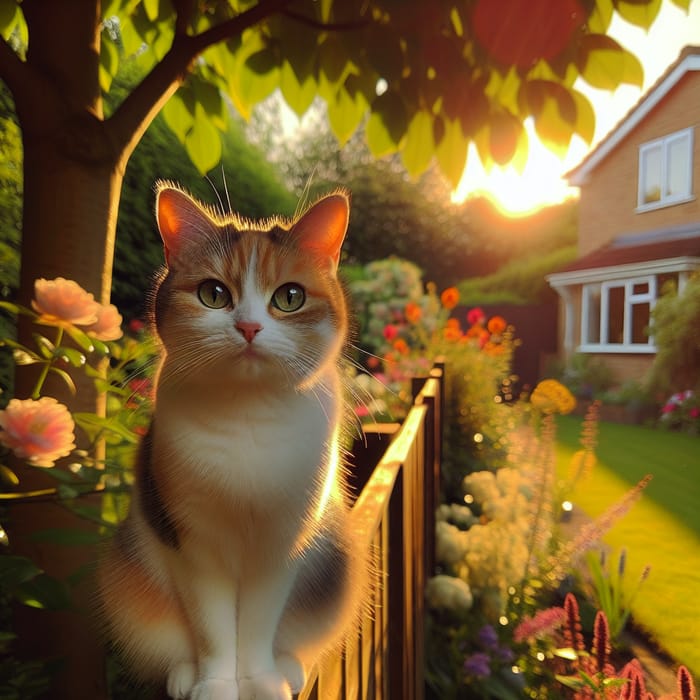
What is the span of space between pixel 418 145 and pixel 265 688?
0.99 metres

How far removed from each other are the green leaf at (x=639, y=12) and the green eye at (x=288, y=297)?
0.89 m

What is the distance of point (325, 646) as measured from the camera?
500 millimetres

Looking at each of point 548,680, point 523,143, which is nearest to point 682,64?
point 523,143

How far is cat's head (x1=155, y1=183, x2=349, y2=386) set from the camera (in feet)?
1.34

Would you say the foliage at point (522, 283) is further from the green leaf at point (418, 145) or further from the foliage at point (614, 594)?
the green leaf at point (418, 145)

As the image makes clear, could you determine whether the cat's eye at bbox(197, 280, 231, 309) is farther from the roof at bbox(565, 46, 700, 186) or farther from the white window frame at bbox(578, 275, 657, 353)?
the roof at bbox(565, 46, 700, 186)

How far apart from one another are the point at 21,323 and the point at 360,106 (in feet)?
2.38

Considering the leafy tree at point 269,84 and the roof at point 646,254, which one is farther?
the roof at point 646,254

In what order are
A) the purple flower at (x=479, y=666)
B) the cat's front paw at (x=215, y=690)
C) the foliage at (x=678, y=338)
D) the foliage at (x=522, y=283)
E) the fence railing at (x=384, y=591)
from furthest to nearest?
the foliage at (x=522, y=283)
the foliage at (x=678, y=338)
the purple flower at (x=479, y=666)
the fence railing at (x=384, y=591)
the cat's front paw at (x=215, y=690)

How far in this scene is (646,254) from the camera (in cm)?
250

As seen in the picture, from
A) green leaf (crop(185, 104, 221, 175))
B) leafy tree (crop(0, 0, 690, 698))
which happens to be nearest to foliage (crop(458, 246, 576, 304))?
leafy tree (crop(0, 0, 690, 698))

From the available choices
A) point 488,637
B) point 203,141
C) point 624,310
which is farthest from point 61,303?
point 624,310

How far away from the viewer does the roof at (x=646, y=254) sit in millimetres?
1964

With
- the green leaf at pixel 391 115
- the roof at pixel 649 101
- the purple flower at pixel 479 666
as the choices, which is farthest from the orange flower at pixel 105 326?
the roof at pixel 649 101
